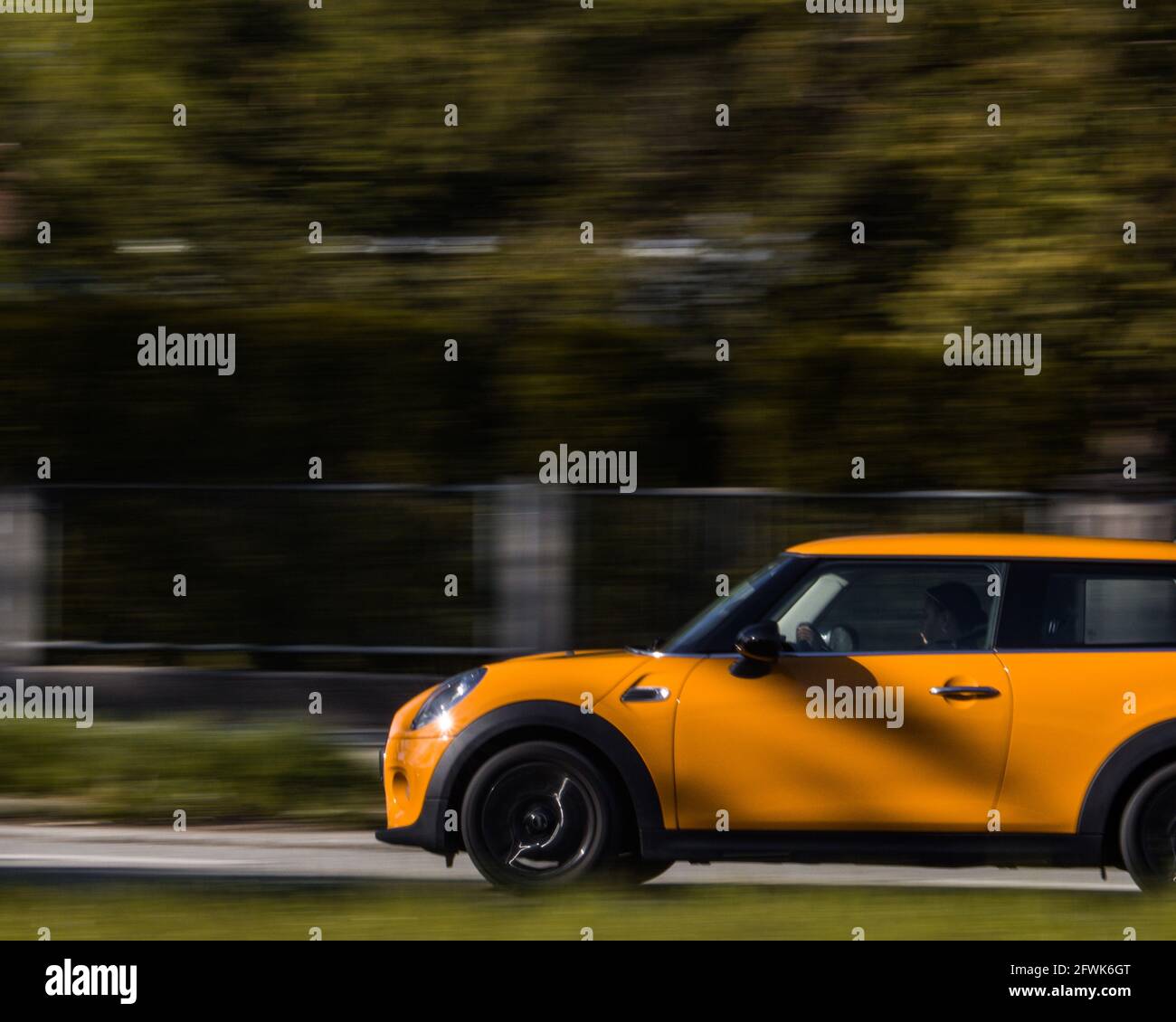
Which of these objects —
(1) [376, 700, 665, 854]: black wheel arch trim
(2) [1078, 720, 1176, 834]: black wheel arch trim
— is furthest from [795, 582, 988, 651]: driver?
(1) [376, 700, 665, 854]: black wheel arch trim

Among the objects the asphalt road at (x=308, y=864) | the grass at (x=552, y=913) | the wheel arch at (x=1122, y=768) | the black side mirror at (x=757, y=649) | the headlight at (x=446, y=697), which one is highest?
the black side mirror at (x=757, y=649)

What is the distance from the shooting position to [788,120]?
11102 mm

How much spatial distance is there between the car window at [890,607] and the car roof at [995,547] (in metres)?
0.04

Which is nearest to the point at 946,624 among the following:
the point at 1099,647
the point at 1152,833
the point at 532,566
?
the point at 1099,647

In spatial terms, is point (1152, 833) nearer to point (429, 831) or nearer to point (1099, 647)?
point (1099, 647)

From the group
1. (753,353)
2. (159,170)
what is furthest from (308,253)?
(753,353)

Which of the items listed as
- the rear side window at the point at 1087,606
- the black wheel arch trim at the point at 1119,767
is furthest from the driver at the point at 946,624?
the black wheel arch trim at the point at 1119,767

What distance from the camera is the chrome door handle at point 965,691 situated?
6.34m

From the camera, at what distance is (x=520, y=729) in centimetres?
655

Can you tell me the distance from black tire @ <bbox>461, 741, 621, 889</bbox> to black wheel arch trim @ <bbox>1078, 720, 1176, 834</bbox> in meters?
1.75

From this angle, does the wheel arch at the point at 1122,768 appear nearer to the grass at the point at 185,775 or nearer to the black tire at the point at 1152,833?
the black tire at the point at 1152,833

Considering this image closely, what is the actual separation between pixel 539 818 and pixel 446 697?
2.13 feet
